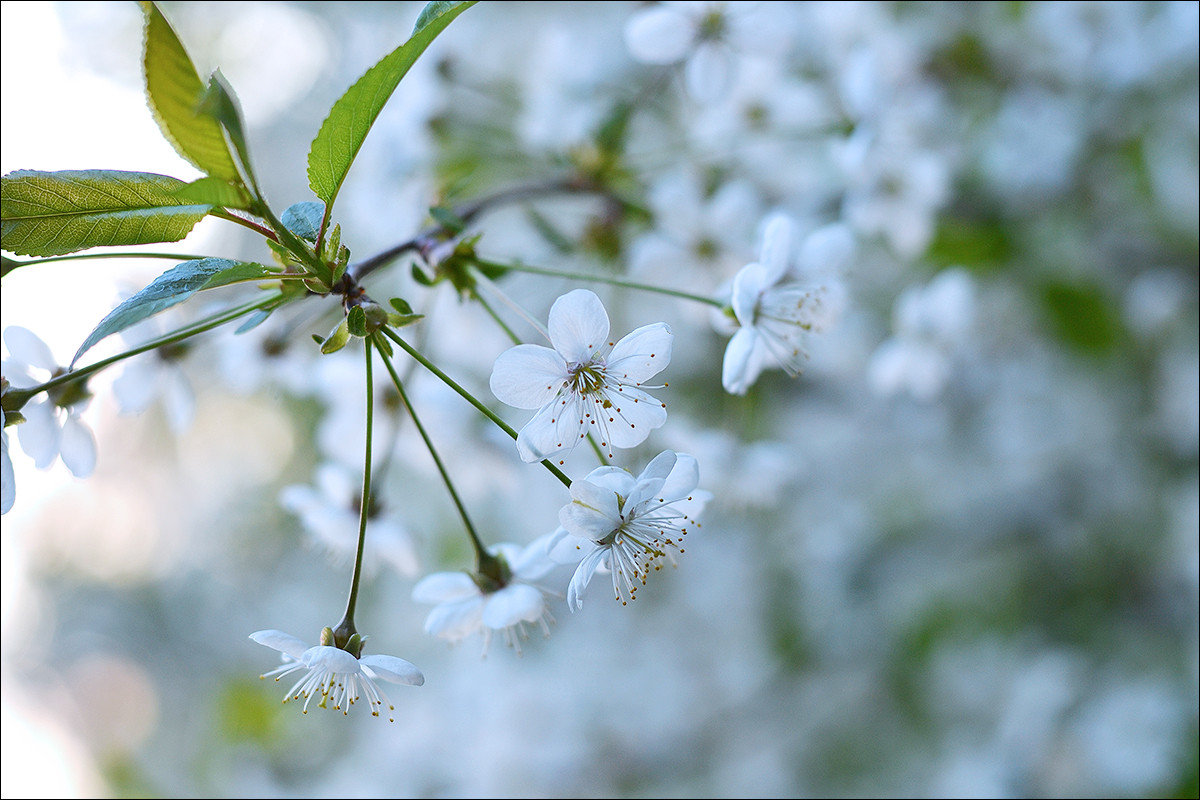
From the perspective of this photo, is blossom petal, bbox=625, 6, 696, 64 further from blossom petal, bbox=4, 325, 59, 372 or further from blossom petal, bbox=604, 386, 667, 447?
blossom petal, bbox=4, 325, 59, 372

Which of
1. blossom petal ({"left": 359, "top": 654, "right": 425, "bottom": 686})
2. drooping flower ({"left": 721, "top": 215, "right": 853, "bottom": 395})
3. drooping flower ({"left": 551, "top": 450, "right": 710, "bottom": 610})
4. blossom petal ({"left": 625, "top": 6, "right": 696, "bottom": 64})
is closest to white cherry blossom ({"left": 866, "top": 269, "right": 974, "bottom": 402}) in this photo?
drooping flower ({"left": 721, "top": 215, "right": 853, "bottom": 395})

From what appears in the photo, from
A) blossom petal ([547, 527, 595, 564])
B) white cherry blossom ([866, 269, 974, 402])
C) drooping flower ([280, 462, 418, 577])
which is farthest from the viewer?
white cherry blossom ([866, 269, 974, 402])

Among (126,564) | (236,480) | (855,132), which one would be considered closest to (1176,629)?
(855,132)

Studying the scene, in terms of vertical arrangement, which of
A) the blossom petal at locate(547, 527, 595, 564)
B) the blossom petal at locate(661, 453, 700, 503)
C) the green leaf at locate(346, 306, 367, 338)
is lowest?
the blossom petal at locate(547, 527, 595, 564)

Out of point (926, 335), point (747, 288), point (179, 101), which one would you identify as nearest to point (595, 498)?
point (747, 288)

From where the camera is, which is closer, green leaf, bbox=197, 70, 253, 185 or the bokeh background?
green leaf, bbox=197, 70, 253, 185

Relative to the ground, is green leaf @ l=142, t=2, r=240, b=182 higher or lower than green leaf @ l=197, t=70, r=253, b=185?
higher

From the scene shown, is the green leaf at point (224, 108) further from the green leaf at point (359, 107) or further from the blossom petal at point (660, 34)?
the blossom petal at point (660, 34)

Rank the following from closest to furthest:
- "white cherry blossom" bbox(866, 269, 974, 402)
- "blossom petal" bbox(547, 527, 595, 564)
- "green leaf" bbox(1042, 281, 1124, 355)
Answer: "blossom petal" bbox(547, 527, 595, 564) → "white cherry blossom" bbox(866, 269, 974, 402) → "green leaf" bbox(1042, 281, 1124, 355)
